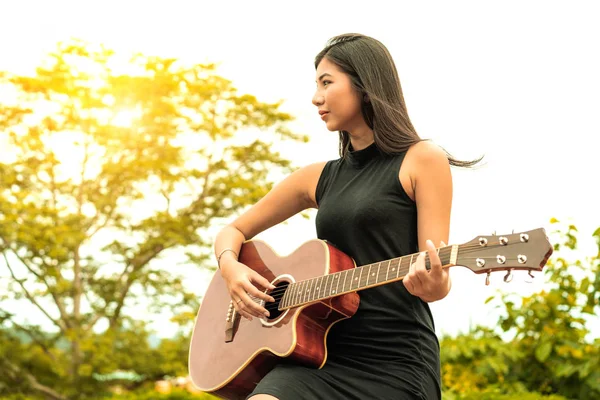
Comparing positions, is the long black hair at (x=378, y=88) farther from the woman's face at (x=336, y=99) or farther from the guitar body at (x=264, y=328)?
the guitar body at (x=264, y=328)

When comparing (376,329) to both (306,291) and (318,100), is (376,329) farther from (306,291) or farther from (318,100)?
(318,100)

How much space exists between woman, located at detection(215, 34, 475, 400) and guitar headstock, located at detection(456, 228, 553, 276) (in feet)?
0.29

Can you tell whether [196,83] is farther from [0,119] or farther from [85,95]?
[0,119]

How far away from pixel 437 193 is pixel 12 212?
997cm

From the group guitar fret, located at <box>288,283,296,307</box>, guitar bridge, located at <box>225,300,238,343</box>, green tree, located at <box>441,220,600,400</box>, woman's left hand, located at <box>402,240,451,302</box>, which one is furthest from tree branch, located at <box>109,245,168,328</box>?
woman's left hand, located at <box>402,240,451,302</box>

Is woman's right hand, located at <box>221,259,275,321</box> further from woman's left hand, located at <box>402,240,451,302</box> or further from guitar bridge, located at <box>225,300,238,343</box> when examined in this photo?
woman's left hand, located at <box>402,240,451,302</box>

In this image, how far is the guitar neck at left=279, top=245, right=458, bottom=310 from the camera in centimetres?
191

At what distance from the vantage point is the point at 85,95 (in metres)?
11.5

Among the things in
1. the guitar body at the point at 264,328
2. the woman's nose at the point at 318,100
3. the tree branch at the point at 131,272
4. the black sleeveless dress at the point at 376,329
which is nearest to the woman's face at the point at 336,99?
the woman's nose at the point at 318,100

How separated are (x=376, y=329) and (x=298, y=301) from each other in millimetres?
283

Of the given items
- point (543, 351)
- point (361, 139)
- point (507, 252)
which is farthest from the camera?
point (543, 351)

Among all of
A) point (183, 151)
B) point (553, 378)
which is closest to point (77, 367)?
point (183, 151)

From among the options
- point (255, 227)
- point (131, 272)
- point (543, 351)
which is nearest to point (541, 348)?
point (543, 351)

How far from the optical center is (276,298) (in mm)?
2455
